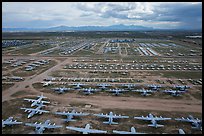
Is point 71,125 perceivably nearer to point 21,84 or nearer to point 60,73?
point 21,84

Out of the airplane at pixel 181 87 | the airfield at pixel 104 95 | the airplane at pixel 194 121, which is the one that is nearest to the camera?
the airplane at pixel 194 121

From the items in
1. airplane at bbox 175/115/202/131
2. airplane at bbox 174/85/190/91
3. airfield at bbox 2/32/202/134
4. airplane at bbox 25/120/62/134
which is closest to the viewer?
airplane at bbox 25/120/62/134

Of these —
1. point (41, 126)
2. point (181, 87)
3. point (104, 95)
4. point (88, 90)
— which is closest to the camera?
point (41, 126)

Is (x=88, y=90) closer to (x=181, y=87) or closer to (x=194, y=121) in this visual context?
(x=181, y=87)

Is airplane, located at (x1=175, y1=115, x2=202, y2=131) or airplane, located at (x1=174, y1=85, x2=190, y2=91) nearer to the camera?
airplane, located at (x1=175, y1=115, x2=202, y2=131)

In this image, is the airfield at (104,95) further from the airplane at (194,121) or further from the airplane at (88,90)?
the airplane at (88,90)

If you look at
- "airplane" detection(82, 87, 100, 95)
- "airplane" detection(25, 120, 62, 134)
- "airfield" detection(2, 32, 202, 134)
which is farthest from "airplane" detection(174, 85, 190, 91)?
"airplane" detection(25, 120, 62, 134)

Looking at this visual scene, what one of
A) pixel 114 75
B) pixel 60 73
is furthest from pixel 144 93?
pixel 60 73

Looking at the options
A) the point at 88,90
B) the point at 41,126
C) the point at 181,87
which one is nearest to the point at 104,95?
the point at 88,90

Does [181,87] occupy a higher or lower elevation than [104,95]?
higher

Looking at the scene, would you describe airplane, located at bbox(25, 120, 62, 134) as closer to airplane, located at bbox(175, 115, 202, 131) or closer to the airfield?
the airfield

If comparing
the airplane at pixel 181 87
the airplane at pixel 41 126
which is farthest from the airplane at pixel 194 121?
the airplane at pixel 41 126

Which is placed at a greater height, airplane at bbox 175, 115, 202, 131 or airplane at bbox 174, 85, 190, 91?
airplane at bbox 174, 85, 190, 91

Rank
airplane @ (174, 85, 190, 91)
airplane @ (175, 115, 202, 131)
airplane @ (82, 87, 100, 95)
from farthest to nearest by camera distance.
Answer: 1. airplane @ (174, 85, 190, 91)
2. airplane @ (82, 87, 100, 95)
3. airplane @ (175, 115, 202, 131)
